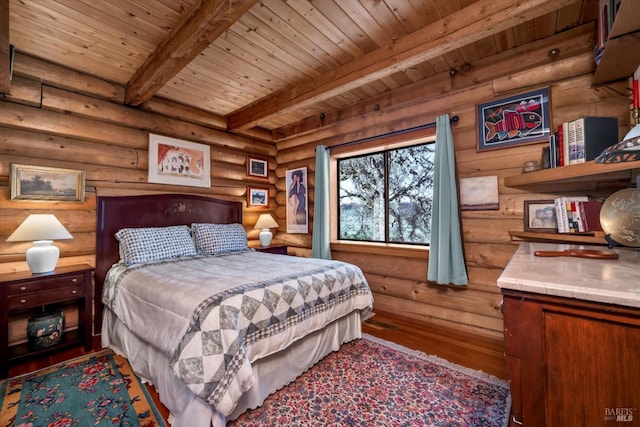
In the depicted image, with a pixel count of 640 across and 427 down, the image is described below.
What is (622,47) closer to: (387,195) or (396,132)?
(396,132)

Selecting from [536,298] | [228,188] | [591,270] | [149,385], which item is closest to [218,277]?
[149,385]

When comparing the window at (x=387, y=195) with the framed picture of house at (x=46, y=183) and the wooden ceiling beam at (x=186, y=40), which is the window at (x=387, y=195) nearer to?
the wooden ceiling beam at (x=186, y=40)

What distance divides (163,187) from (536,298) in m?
3.64

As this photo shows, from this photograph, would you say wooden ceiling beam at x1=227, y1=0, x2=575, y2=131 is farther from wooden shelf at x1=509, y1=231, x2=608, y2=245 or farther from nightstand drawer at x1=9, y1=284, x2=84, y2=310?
nightstand drawer at x1=9, y1=284, x2=84, y2=310

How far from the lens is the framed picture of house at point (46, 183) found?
2.35 meters

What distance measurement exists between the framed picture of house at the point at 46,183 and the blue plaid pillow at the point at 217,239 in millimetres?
1141

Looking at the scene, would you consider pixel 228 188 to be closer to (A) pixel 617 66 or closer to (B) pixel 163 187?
(B) pixel 163 187

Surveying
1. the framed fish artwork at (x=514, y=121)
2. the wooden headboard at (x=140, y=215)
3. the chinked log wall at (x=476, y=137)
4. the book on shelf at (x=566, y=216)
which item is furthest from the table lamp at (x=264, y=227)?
the book on shelf at (x=566, y=216)

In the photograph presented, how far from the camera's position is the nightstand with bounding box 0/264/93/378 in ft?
6.51

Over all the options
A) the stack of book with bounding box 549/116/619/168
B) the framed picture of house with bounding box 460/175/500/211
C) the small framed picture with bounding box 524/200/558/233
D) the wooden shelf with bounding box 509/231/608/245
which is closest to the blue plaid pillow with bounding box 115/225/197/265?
the framed picture of house with bounding box 460/175/500/211

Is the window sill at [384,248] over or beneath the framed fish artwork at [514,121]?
beneath

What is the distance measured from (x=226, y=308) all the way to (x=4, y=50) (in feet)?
7.51

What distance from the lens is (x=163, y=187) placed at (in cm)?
331

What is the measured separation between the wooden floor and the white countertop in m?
1.26
